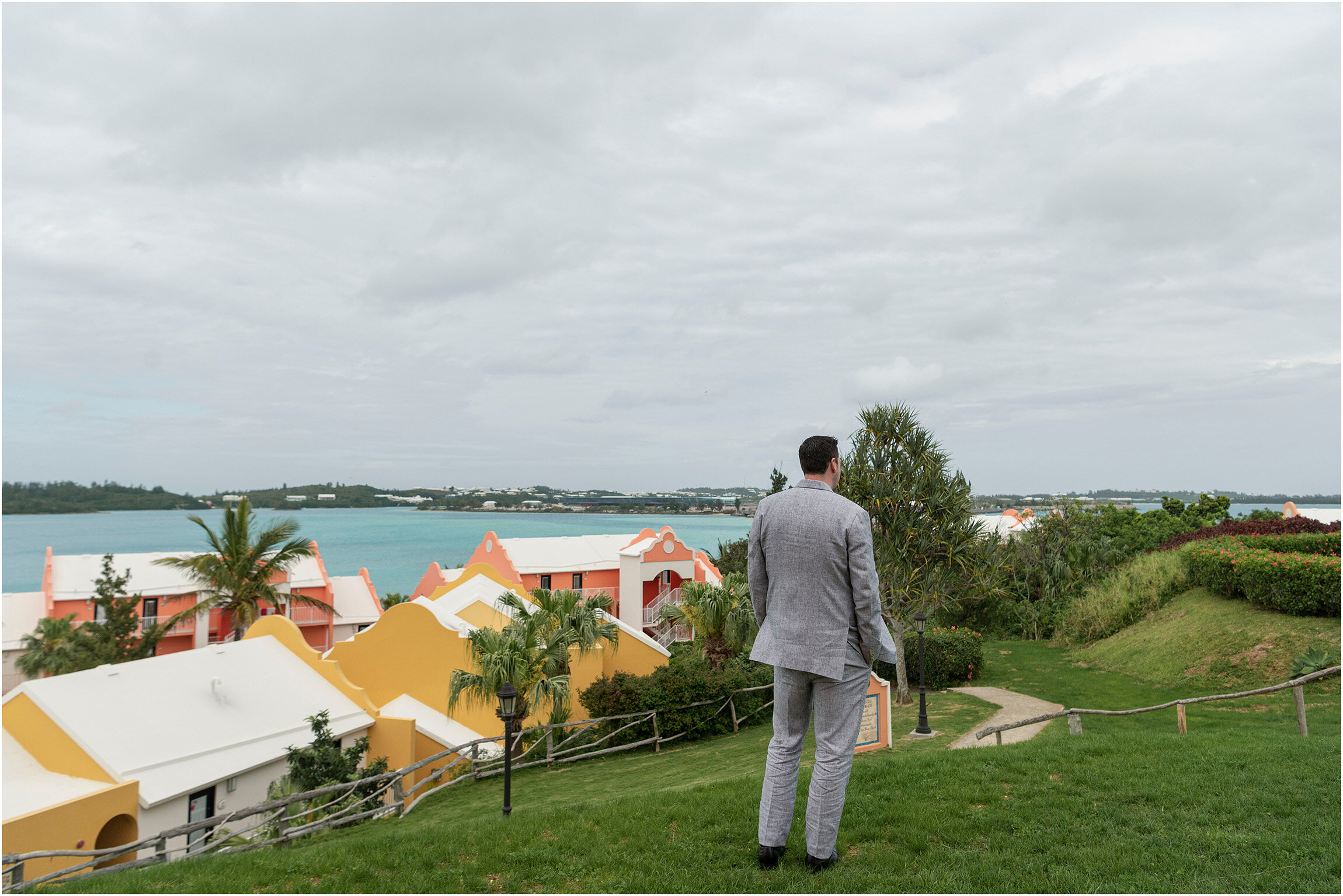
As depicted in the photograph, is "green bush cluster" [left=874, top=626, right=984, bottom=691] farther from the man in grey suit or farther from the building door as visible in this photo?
the man in grey suit

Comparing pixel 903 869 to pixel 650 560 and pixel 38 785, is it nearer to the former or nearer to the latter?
pixel 38 785

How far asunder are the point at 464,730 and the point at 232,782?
15.1ft

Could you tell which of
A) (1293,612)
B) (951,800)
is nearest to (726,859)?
(951,800)

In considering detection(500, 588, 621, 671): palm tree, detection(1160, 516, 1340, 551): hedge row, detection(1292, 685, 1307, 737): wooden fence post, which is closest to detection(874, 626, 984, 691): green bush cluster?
detection(500, 588, 621, 671): palm tree

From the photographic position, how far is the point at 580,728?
16312mm

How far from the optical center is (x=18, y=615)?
993 inches

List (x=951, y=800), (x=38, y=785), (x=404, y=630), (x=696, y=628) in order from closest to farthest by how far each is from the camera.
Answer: (x=951, y=800) < (x=38, y=785) < (x=404, y=630) < (x=696, y=628)

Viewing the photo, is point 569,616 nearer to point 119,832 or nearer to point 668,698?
point 668,698

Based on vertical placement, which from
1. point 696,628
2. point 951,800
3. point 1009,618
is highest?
point 951,800

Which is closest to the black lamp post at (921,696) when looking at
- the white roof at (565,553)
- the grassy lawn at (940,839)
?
the grassy lawn at (940,839)

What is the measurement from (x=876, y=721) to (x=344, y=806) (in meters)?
8.50

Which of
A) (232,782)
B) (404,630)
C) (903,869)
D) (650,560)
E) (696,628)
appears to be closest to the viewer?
(903,869)

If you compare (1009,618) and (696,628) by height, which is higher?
(696,628)

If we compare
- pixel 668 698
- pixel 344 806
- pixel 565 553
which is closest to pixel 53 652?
pixel 344 806
